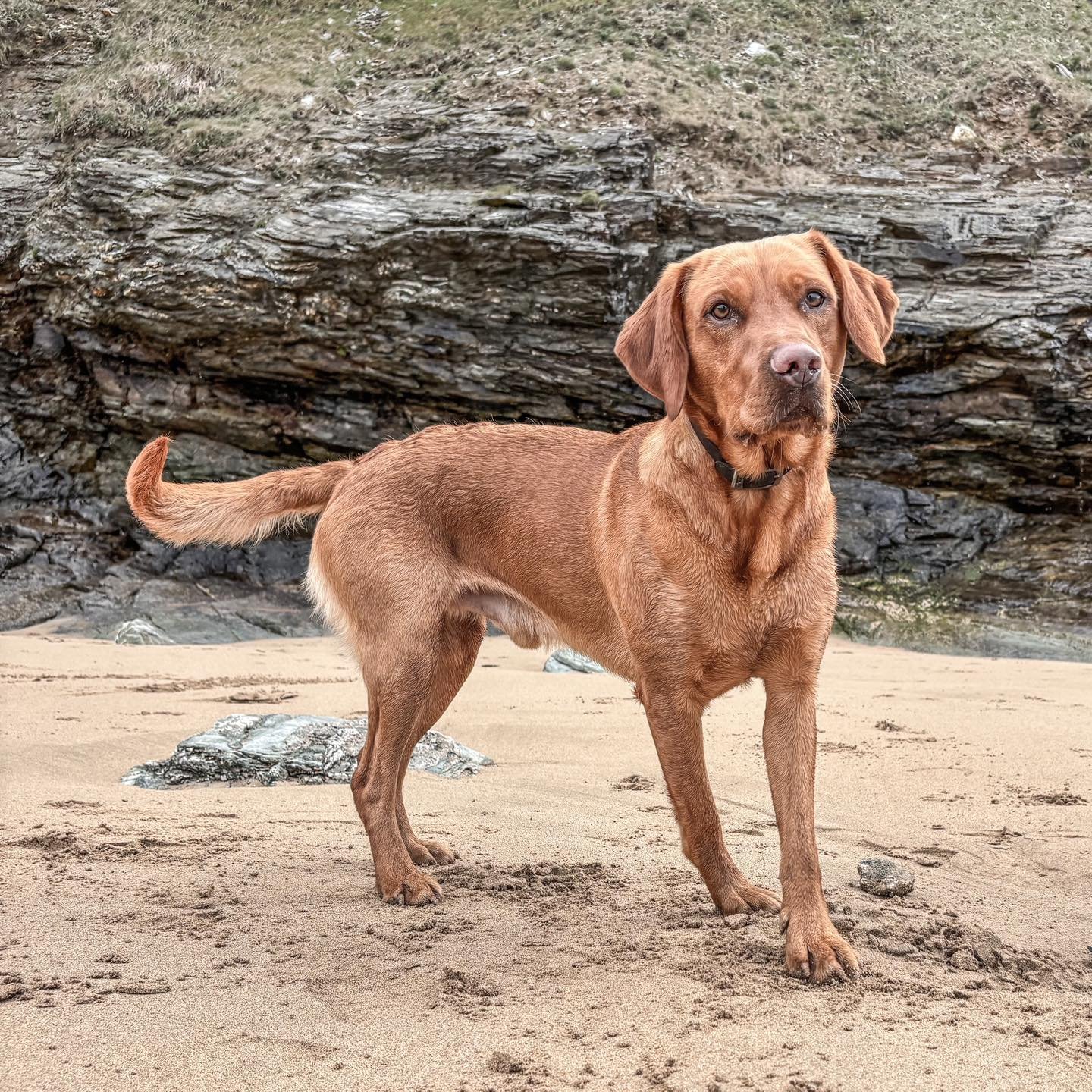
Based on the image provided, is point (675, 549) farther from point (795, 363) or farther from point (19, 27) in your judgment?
point (19, 27)

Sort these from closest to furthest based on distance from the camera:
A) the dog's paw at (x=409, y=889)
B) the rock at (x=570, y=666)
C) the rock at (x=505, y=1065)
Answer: the rock at (x=505, y=1065)
the dog's paw at (x=409, y=889)
the rock at (x=570, y=666)

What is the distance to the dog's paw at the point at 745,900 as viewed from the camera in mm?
3201

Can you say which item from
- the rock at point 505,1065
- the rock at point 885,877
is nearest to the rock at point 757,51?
the rock at point 885,877

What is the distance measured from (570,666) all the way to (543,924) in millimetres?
4515

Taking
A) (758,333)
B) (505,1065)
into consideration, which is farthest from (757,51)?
(505,1065)

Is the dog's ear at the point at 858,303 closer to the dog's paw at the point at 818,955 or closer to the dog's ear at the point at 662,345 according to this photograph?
the dog's ear at the point at 662,345

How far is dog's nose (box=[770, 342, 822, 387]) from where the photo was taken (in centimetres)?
297

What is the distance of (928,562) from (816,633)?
840 centimetres

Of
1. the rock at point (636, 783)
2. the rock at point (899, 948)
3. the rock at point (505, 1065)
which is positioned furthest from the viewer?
the rock at point (636, 783)

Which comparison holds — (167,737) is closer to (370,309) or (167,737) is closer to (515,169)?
(370,309)

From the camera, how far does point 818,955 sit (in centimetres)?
274

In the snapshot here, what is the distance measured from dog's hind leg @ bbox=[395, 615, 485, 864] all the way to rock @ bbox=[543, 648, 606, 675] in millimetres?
3277

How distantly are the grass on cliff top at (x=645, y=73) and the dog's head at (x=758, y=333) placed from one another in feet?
34.3

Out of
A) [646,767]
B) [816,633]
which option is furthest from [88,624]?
[816,633]
